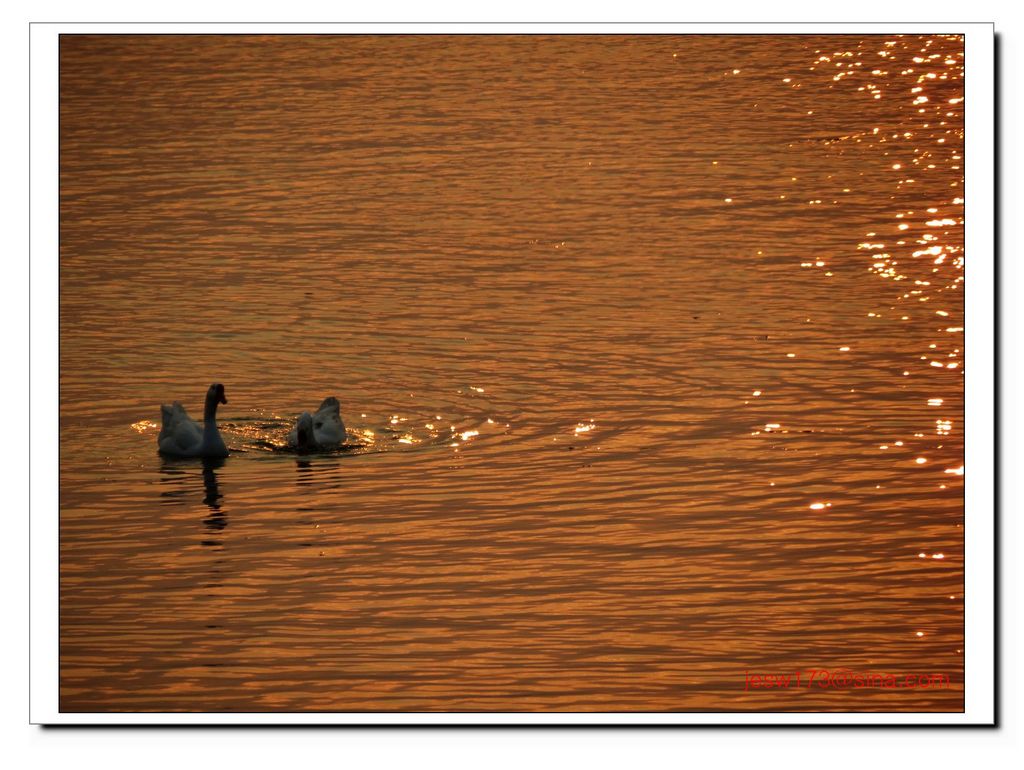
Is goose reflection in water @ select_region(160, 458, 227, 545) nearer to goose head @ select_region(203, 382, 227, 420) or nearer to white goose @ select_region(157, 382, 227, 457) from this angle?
white goose @ select_region(157, 382, 227, 457)

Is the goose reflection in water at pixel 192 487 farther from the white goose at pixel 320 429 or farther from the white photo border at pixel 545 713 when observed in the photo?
Answer: the white photo border at pixel 545 713

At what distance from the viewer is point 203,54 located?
1192 inches

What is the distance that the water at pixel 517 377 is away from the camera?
10.9 meters

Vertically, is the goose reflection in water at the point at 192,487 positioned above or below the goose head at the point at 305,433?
below

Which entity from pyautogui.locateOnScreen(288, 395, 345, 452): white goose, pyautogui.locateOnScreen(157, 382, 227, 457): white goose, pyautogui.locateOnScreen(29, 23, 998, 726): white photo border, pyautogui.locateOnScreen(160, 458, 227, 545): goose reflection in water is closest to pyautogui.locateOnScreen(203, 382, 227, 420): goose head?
pyautogui.locateOnScreen(157, 382, 227, 457): white goose

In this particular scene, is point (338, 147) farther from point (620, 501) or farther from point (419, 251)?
point (620, 501)

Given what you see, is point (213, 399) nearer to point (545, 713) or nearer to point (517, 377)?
point (517, 377)

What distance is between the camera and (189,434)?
48.0ft

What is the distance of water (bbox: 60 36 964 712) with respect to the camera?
35.9ft

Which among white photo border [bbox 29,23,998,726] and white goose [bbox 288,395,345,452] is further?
white goose [bbox 288,395,345,452]

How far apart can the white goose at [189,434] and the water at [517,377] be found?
21 centimetres

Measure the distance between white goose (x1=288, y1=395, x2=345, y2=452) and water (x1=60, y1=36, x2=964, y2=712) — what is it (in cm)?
20

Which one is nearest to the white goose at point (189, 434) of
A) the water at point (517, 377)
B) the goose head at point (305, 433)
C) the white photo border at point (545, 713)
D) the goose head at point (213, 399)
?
the goose head at point (213, 399)
